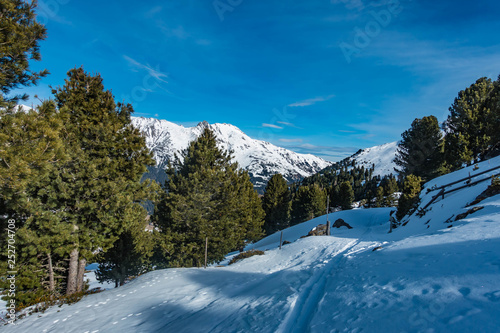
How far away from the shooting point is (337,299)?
5.61 m

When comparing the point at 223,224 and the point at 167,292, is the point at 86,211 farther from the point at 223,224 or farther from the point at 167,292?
the point at 223,224

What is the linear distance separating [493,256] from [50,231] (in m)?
13.9

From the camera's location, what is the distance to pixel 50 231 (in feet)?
28.8

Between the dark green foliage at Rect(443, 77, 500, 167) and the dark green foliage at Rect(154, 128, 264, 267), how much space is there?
3081cm

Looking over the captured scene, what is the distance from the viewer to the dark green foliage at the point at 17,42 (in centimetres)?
619

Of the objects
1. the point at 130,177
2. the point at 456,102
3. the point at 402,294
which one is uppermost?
the point at 456,102

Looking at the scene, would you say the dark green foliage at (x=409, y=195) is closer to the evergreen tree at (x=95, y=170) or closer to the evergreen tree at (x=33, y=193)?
the evergreen tree at (x=95, y=170)

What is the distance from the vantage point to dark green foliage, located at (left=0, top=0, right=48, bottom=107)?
6191mm

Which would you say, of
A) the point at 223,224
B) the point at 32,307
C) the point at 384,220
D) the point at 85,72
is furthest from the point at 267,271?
the point at 384,220

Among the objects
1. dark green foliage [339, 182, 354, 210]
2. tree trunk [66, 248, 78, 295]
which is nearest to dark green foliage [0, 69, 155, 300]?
tree trunk [66, 248, 78, 295]

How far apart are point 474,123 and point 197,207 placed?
118ft

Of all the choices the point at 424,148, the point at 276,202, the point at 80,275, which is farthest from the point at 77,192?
the point at 424,148

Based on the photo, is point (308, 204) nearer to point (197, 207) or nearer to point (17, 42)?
point (197, 207)

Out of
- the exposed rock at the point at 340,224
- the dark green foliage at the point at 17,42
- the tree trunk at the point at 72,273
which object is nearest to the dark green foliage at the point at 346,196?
the exposed rock at the point at 340,224
